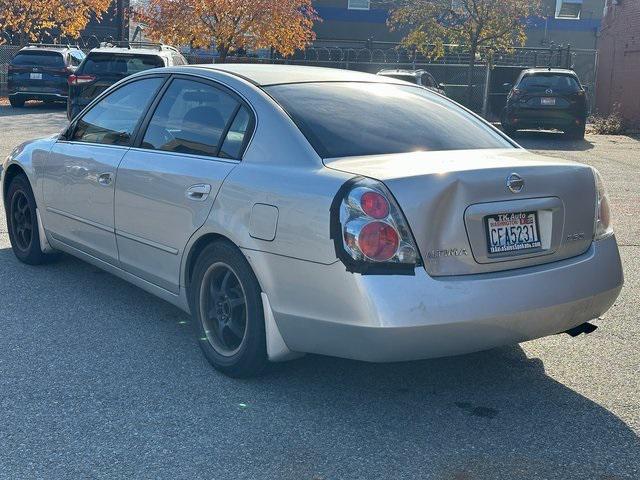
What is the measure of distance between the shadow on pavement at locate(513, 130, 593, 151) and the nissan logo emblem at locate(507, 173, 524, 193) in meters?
14.2

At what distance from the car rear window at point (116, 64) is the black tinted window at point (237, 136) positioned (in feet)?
31.7

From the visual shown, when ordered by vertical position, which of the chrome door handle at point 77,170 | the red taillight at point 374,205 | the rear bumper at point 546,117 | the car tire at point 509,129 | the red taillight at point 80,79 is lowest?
the car tire at point 509,129

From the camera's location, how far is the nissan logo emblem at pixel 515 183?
4035mm

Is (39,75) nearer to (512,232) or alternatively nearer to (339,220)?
(339,220)

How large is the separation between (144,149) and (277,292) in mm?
1638

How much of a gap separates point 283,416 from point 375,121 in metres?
1.62

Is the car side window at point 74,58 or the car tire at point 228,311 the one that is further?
the car side window at point 74,58

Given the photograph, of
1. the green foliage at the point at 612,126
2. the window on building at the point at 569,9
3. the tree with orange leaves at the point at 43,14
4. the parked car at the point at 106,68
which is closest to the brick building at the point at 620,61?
the green foliage at the point at 612,126

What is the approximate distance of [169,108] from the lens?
207 inches

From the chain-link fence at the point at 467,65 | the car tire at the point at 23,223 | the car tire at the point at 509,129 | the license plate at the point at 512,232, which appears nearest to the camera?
the license plate at the point at 512,232

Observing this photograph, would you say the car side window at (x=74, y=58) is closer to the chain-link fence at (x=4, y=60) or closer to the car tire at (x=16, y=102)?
the car tire at (x=16, y=102)

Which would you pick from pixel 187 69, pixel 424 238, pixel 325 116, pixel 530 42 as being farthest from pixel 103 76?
pixel 530 42

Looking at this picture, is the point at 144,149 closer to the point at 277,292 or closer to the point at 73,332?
the point at 73,332

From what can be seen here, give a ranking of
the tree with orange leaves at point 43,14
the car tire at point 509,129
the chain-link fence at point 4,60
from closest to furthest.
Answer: the car tire at point 509,129 < the chain-link fence at point 4,60 < the tree with orange leaves at point 43,14
